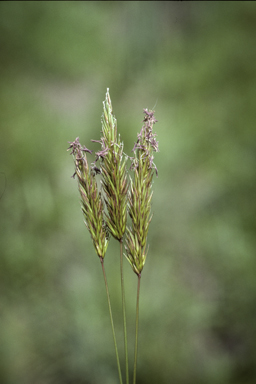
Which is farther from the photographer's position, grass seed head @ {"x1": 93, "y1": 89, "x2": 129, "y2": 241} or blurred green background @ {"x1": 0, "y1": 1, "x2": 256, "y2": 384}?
blurred green background @ {"x1": 0, "y1": 1, "x2": 256, "y2": 384}

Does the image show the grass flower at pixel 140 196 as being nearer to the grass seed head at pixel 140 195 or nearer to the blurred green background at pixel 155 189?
the grass seed head at pixel 140 195

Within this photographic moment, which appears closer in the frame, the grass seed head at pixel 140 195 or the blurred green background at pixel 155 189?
the grass seed head at pixel 140 195

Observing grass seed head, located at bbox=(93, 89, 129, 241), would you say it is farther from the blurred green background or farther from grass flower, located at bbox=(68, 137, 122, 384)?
the blurred green background

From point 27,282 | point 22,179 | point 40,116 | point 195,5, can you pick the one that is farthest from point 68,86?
point 27,282

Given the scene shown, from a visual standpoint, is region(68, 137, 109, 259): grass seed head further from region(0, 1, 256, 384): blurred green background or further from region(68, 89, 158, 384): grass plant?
region(0, 1, 256, 384): blurred green background

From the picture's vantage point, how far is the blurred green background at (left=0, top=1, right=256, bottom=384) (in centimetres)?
91

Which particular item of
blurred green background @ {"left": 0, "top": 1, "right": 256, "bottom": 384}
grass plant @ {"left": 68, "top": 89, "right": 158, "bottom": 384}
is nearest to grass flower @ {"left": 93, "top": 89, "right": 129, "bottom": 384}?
grass plant @ {"left": 68, "top": 89, "right": 158, "bottom": 384}

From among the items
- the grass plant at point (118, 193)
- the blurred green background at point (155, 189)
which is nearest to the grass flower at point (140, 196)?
the grass plant at point (118, 193)

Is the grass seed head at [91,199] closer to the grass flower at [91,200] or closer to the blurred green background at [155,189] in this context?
the grass flower at [91,200]

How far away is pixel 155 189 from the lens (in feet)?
3.27

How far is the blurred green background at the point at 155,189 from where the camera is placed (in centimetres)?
91

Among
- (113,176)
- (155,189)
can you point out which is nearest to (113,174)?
(113,176)

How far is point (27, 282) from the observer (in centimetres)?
93

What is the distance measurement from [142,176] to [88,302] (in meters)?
0.56
